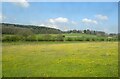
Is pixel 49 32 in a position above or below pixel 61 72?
above

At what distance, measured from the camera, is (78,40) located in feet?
130

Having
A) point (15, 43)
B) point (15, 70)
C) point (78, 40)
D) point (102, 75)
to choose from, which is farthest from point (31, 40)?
point (102, 75)

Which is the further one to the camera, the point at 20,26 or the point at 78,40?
the point at 78,40

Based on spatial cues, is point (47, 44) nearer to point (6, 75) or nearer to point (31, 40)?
point (31, 40)

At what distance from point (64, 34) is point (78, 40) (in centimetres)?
402

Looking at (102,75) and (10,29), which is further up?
(10,29)

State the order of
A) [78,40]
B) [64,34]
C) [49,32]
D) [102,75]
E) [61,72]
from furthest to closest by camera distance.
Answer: [78,40] < [64,34] < [49,32] < [61,72] < [102,75]

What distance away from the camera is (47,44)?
36125 mm

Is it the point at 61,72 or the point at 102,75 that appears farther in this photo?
the point at 61,72

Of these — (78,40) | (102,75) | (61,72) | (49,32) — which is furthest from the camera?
(78,40)

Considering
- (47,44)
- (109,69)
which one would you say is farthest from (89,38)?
(109,69)

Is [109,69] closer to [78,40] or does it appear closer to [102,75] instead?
[102,75]

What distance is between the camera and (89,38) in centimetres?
4016

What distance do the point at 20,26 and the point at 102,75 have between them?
21169 millimetres
